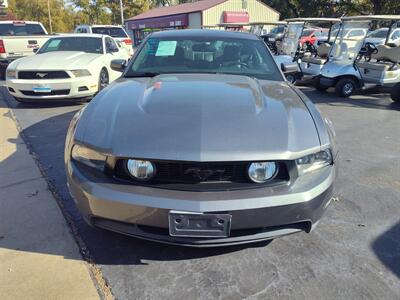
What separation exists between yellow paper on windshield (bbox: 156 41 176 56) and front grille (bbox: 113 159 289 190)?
1.89 m

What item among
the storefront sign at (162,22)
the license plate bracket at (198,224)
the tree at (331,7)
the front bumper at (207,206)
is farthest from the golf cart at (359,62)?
the tree at (331,7)

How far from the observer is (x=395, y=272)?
2404 millimetres

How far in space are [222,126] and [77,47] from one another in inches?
285

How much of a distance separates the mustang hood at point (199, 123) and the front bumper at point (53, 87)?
4.38m

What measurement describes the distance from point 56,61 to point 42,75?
0.44 metres

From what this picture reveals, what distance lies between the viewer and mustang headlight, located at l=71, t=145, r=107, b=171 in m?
2.25

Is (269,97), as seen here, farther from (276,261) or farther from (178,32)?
(178,32)

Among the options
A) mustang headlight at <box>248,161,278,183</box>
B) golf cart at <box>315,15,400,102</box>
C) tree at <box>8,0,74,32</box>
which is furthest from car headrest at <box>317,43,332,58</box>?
tree at <box>8,0,74,32</box>

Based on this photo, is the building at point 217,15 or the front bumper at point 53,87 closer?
the front bumper at point 53,87

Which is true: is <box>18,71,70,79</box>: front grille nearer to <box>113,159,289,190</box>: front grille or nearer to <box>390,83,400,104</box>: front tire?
<box>113,159,289,190</box>: front grille

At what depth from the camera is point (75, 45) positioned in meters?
8.52

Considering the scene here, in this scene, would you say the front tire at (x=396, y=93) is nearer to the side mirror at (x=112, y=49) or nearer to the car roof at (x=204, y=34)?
the car roof at (x=204, y=34)

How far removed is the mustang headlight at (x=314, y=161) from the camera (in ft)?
7.36

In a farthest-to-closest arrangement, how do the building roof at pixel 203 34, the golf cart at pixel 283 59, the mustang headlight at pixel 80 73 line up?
the mustang headlight at pixel 80 73 → the golf cart at pixel 283 59 → the building roof at pixel 203 34
